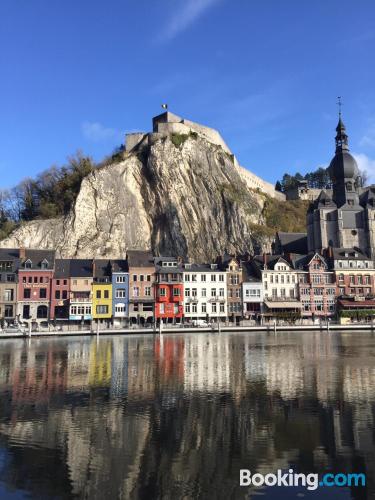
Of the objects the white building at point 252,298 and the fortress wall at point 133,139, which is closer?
the white building at point 252,298

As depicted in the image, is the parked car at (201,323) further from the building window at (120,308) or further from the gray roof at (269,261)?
the gray roof at (269,261)

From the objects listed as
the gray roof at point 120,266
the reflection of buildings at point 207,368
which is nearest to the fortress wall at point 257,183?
the gray roof at point 120,266

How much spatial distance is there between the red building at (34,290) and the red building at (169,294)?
14.4 metres

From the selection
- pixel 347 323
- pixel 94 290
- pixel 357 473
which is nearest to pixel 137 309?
pixel 94 290

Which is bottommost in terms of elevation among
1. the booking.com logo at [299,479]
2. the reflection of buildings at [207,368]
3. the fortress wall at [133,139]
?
the booking.com logo at [299,479]

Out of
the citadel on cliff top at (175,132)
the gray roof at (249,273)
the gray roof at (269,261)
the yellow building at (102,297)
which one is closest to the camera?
the yellow building at (102,297)

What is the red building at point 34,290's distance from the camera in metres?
61.4

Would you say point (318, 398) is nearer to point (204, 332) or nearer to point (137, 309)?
point (204, 332)

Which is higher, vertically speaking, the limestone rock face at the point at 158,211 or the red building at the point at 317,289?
the limestone rock face at the point at 158,211

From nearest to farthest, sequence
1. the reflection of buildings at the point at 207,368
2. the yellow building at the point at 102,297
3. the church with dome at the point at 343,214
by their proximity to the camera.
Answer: the reflection of buildings at the point at 207,368
the yellow building at the point at 102,297
the church with dome at the point at 343,214

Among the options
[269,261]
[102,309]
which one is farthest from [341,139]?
[102,309]

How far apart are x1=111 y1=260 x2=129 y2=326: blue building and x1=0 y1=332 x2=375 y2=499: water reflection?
35.8 m

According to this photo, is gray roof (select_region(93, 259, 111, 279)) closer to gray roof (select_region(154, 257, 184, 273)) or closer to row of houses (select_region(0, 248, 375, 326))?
row of houses (select_region(0, 248, 375, 326))

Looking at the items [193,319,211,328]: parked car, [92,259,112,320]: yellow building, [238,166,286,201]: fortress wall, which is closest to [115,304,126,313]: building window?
[92,259,112,320]: yellow building
